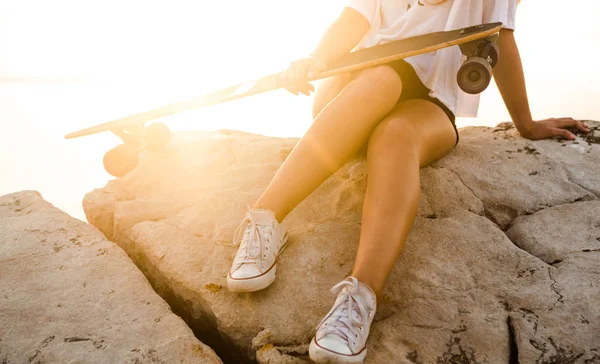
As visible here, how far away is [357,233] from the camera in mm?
1688

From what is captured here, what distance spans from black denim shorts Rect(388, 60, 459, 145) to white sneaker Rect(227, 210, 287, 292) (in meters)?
0.83

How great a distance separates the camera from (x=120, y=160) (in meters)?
Answer: 2.49

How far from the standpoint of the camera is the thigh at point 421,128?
1.55 metres

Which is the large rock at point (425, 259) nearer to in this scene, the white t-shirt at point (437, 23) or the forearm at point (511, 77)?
the forearm at point (511, 77)

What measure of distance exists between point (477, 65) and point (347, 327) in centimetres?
101

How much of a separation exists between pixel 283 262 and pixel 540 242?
961 mm

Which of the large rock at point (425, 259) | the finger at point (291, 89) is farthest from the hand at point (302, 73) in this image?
the large rock at point (425, 259)

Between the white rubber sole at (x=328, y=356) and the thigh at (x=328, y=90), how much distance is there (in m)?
1.19

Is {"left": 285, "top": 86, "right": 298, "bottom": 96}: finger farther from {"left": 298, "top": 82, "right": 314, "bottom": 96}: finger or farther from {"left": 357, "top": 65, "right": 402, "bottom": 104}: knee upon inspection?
{"left": 357, "top": 65, "right": 402, "bottom": 104}: knee

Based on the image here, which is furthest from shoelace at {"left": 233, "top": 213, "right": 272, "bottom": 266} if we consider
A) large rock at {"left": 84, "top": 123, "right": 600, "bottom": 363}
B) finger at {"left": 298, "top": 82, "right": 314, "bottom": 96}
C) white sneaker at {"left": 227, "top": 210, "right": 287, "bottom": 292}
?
finger at {"left": 298, "top": 82, "right": 314, "bottom": 96}

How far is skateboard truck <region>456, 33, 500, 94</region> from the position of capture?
149 cm

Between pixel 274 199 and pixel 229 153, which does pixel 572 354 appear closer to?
pixel 274 199

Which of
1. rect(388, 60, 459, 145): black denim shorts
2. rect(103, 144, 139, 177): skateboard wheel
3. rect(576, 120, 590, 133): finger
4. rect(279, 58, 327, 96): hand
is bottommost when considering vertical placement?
rect(576, 120, 590, 133): finger

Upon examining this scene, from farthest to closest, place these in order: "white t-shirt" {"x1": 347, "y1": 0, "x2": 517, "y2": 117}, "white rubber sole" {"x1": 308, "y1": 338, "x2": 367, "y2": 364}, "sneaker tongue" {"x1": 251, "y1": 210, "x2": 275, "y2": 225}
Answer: "white t-shirt" {"x1": 347, "y1": 0, "x2": 517, "y2": 117} → "sneaker tongue" {"x1": 251, "y1": 210, "x2": 275, "y2": 225} → "white rubber sole" {"x1": 308, "y1": 338, "x2": 367, "y2": 364}
